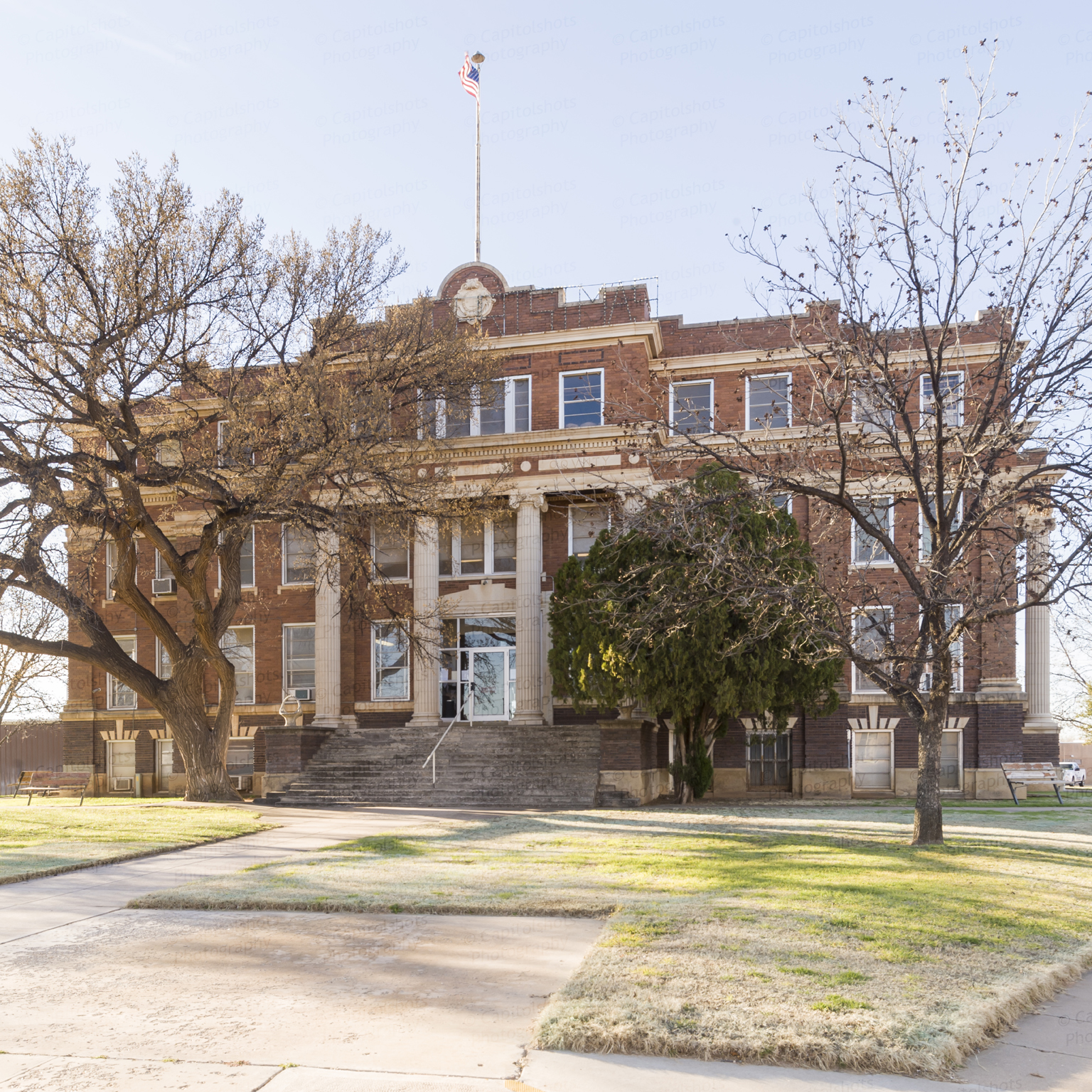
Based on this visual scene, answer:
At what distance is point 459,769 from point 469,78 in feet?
66.9

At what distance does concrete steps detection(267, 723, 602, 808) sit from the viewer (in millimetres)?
23219

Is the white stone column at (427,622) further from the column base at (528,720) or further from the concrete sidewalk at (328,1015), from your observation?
the concrete sidewalk at (328,1015)

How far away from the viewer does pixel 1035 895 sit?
980cm

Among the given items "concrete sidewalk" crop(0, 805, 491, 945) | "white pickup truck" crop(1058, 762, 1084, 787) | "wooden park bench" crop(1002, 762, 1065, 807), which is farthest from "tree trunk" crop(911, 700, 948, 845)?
"white pickup truck" crop(1058, 762, 1084, 787)

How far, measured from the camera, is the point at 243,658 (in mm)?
32281

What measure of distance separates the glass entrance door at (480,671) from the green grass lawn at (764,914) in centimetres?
1287

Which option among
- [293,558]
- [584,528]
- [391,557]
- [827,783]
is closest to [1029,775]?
[827,783]

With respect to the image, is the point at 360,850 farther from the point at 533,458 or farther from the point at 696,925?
the point at 533,458

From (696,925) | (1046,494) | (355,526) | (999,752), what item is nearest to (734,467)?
(1046,494)

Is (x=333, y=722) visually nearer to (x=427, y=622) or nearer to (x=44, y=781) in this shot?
(x=427, y=622)

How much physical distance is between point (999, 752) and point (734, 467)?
61.7 feet

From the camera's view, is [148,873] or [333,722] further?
[333,722]

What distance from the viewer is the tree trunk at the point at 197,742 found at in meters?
22.7

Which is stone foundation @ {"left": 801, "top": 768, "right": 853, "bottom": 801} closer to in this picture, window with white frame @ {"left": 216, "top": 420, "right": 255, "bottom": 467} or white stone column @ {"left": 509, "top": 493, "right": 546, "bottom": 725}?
white stone column @ {"left": 509, "top": 493, "right": 546, "bottom": 725}
